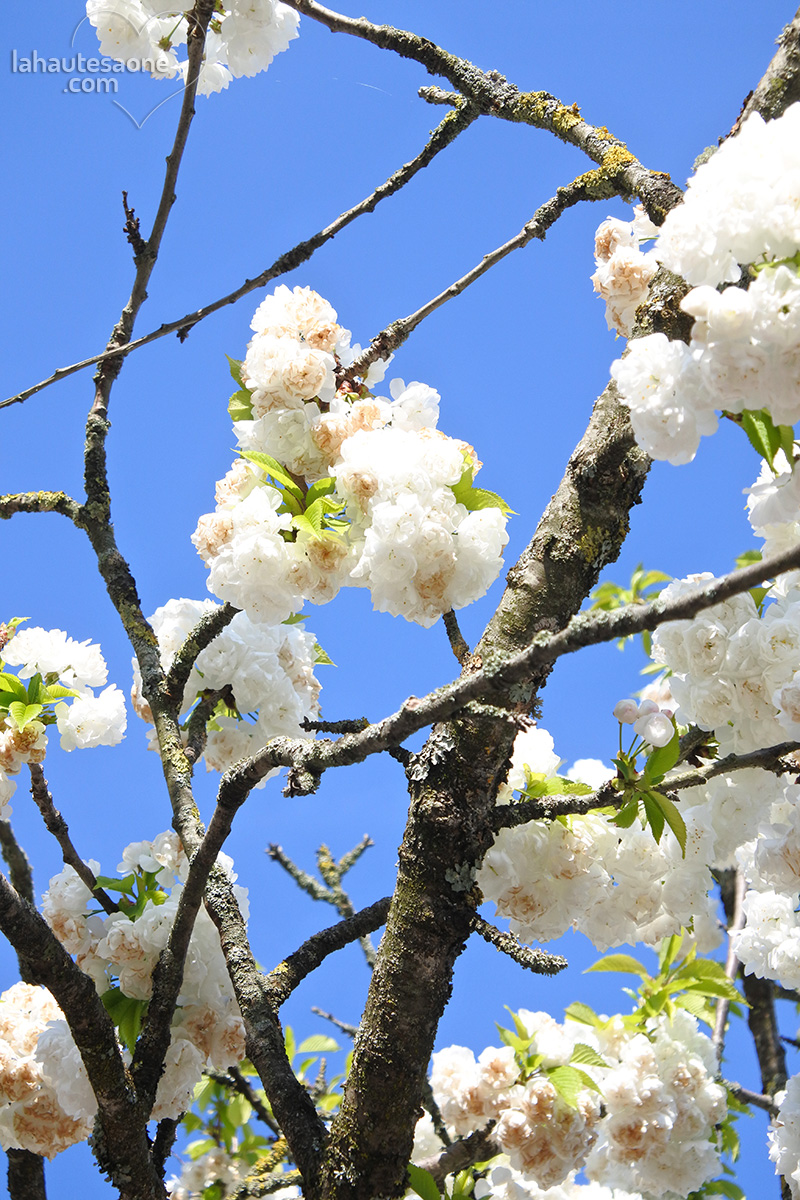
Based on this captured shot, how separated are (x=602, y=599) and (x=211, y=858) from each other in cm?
226

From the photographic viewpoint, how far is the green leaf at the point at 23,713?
1.89 metres

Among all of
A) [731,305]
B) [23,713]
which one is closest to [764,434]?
[731,305]

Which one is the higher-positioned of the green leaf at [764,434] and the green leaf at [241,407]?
the green leaf at [241,407]

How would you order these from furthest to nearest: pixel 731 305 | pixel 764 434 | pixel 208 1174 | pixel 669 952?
pixel 208 1174 < pixel 669 952 < pixel 764 434 < pixel 731 305

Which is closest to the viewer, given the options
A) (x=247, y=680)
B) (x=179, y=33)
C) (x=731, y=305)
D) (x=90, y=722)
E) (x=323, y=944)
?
(x=731, y=305)

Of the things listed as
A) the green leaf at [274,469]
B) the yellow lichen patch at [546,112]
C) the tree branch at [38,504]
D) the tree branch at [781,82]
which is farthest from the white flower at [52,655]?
the tree branch at [781,82]

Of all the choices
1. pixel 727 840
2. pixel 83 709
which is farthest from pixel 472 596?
pixel 83 709

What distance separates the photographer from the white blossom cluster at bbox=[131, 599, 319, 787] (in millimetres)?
2018

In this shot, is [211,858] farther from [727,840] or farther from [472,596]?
[727,840]

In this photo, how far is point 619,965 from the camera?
5.95 ft

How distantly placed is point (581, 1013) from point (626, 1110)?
196mm

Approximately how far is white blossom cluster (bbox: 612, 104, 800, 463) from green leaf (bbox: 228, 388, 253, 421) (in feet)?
3.18

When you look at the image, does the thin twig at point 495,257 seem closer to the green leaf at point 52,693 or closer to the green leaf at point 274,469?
the green leaf at point 274,469

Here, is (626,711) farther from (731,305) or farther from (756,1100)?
(756,1100)
